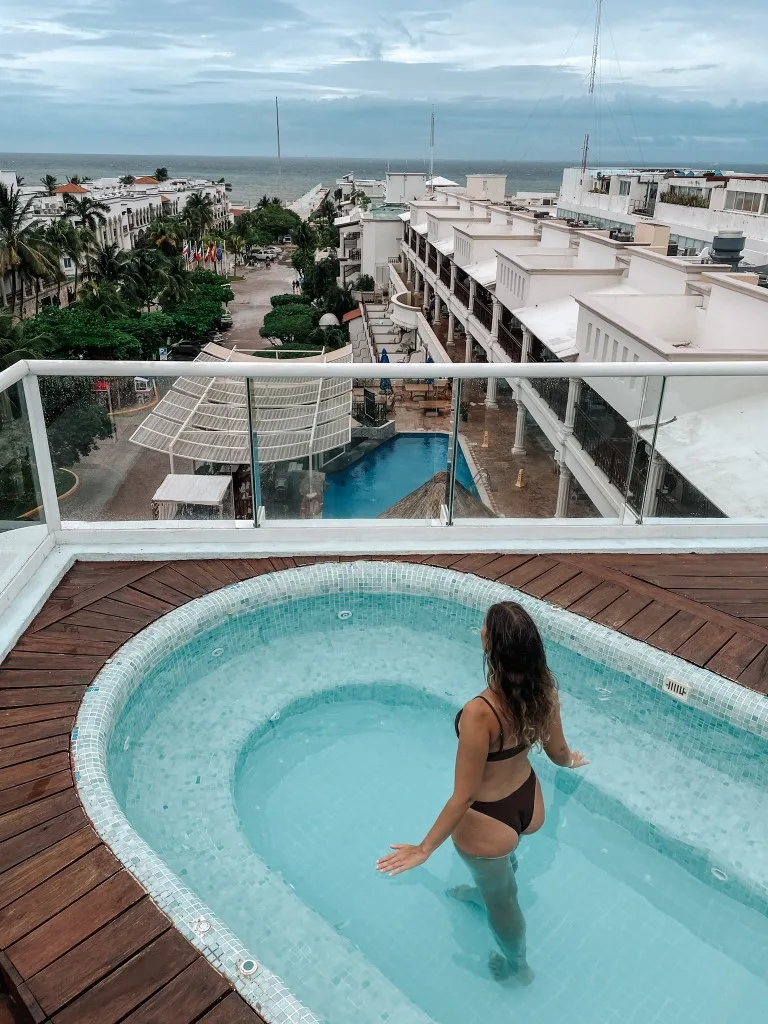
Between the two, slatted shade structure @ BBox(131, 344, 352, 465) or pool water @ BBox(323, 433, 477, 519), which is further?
pool water @ BBox(323, 433, 477, 519)

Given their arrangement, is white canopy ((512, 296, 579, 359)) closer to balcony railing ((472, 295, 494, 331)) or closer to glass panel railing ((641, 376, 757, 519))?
balcony railing ((472, 295, 494, 331))

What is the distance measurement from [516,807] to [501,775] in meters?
0.21

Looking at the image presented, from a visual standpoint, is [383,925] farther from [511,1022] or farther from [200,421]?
[200,421]

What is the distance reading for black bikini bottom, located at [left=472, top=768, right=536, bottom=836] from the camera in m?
2.76

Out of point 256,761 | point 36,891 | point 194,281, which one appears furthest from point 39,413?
point 194,281

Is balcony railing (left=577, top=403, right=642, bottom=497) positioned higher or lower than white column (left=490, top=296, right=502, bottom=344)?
higher

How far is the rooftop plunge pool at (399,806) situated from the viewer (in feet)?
9.45

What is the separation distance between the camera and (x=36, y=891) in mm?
2600

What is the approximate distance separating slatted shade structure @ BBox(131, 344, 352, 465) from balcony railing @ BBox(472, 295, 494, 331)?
68.5 feet

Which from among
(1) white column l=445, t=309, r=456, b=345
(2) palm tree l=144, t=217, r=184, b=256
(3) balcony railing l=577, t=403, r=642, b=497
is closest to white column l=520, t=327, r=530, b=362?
(1) white column l=445, t=309, r=456, b=345

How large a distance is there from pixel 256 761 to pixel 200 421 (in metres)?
2.12

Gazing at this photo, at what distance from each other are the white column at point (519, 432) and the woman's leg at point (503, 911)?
106 inches

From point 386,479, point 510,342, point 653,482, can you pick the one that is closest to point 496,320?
point 510,342

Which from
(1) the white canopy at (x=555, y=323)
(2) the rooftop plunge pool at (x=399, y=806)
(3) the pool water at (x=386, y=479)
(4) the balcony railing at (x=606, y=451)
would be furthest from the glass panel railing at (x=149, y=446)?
(1) the white canopy at (x=555, y=323)
